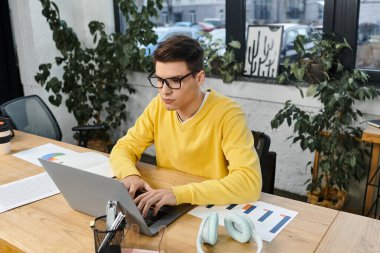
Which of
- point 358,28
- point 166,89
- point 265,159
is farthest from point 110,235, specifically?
point 358,28

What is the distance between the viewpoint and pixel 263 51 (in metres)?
2.84

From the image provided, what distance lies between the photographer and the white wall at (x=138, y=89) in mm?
2805

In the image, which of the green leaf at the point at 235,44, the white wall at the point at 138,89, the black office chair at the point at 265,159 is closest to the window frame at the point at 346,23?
the white wall at the point at 138,89

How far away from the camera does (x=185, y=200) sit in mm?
1211

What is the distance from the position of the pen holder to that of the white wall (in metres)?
2.02

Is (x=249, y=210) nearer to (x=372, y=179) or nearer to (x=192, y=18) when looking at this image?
(x=372, y=179)

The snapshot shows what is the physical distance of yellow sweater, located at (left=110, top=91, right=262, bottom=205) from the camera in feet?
4.07

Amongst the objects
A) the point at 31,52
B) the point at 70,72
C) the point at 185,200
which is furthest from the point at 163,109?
the point at 31,52

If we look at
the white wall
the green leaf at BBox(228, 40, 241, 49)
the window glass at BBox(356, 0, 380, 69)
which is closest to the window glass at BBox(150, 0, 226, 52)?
the green leaf at BBox(228, 40, 241, 49)

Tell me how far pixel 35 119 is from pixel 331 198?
195 cm

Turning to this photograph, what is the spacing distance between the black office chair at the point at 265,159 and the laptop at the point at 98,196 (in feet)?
1.54

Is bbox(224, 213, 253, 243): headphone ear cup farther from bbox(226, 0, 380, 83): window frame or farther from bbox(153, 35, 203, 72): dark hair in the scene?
bbox(226, 0, 380, 83): window frame

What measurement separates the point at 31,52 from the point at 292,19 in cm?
224

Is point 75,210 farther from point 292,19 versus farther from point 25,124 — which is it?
point 292,19
